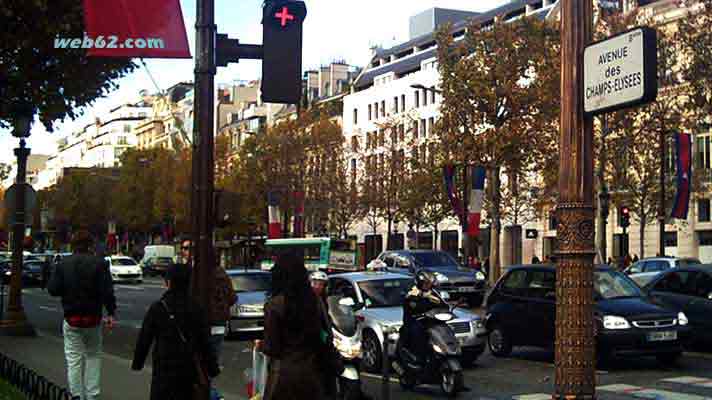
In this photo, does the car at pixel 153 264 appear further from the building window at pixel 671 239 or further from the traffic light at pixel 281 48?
the traffic light at pixel 281 48

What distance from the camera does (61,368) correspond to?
14.6 m

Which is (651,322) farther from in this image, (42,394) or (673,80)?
(673,80)

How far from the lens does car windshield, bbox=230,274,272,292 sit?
76.4 ft

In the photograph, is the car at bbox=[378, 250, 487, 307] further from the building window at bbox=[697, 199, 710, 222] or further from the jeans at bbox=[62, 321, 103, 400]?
the building window at bbox=[697, 199, 710, 222]

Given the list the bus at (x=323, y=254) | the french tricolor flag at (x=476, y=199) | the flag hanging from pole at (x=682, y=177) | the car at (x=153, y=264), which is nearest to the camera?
the flag hanging from pole at (x=682, y=177)

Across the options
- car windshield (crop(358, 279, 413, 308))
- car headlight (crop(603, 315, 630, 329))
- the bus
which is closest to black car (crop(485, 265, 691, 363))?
car headlight (crop(603, 315, 630, 329))

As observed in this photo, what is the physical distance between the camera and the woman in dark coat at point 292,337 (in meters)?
6.51

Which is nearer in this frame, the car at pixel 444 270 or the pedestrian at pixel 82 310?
the pedestrian at pixel 82 310

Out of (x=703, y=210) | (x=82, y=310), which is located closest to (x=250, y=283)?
(x=82, y=310)

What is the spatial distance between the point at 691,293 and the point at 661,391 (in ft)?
16.8

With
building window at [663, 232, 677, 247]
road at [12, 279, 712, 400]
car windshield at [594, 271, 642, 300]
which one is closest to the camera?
road at [12, 279, 712, 400]

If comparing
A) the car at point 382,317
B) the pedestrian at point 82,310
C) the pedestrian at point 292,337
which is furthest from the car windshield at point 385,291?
the pedestrian at point 292,337

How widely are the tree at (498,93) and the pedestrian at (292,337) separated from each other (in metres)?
38.4

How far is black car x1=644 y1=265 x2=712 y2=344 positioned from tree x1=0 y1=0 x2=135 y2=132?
1044cm
